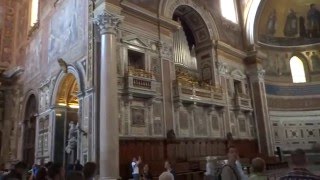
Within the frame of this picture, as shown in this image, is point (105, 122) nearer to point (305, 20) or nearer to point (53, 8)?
point (53, 8)

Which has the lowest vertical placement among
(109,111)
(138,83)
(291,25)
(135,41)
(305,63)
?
(109,111)

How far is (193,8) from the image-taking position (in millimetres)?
17047

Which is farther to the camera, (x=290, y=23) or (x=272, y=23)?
(x=290, y=23)

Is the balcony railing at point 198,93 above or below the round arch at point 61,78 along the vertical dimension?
below

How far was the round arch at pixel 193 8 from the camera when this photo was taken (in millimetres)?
14781

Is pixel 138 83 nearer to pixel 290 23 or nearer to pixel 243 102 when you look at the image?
pixel 243 102

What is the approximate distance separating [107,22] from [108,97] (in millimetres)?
2950

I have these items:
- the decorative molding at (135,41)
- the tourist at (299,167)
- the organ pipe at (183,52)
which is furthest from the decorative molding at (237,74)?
the tourist at (299,167)

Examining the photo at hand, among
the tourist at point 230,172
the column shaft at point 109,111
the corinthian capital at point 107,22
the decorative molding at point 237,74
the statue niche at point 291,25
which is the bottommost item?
the tourist at point 230,172

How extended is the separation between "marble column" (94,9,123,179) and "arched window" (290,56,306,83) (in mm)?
16074

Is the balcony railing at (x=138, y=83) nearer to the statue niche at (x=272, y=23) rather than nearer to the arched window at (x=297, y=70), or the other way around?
the statue niche at (x=272, y=23)

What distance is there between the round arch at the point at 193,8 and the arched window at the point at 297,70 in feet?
27.1

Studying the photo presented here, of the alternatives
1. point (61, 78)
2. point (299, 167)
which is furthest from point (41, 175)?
point (61, 78)

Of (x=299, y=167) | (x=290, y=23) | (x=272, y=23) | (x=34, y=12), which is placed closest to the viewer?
(x=299, y=167)
